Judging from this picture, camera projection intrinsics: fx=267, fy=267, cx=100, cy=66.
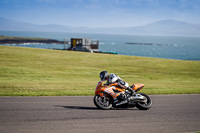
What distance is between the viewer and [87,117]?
9172 mm

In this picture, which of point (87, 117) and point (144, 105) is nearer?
point (87, 117)

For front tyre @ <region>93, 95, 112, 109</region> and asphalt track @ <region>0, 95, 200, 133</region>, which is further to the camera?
front tyre @ <region>93, 95, 112, 109</region>

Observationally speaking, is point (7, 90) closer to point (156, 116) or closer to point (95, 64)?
point (156, 116)

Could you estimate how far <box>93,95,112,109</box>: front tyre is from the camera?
10.5 meters

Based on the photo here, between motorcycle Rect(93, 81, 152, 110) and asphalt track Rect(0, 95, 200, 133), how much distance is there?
0.26 meters

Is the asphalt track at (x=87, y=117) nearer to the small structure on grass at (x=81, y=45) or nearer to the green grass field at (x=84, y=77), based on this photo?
the green grass field at (x=84, y=77)

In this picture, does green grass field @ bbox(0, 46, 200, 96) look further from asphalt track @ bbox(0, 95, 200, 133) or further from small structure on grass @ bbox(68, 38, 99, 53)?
small structure on grass @ bbox(68, 38, 99, 53)

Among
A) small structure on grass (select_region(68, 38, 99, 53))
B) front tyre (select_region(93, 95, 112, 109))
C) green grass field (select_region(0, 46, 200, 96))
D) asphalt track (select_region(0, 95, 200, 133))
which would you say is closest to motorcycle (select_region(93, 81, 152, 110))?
front tyre (select_region(93, 95, 112, 109))

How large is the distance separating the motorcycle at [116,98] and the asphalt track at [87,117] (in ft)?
0.84

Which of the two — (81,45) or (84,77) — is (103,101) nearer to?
(84,77)

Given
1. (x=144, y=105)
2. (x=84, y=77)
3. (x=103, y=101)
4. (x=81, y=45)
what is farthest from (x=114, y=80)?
(x=81, y=45)

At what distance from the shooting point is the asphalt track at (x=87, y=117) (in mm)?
7816

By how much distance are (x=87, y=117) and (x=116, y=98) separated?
1751 millimetres

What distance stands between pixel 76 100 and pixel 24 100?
7.80 ft
